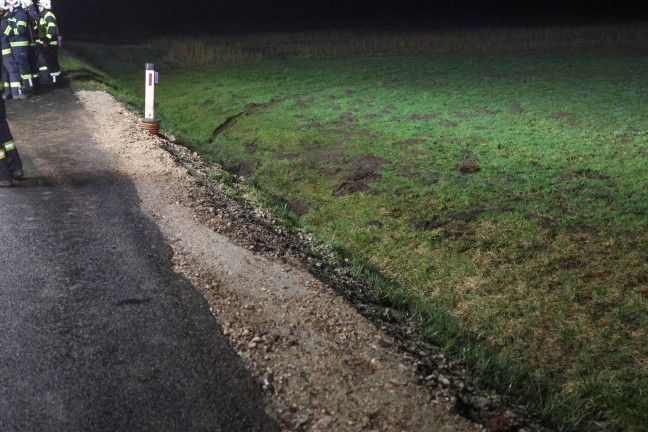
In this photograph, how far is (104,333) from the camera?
512 cm

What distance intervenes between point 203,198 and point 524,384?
4717mm

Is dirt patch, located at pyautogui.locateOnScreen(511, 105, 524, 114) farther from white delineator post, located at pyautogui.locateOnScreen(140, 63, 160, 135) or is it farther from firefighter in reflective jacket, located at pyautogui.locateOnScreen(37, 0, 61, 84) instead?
firefighter in reflective jacket, located at pyautogui.locateOnScreen(37, 0, 61, 84)

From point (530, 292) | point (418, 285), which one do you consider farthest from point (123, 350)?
point (530, 292)

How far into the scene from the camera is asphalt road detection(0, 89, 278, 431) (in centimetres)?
423

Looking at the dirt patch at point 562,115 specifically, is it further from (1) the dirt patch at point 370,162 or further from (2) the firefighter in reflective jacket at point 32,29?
(2) the firefighter in reflective jacket at point 32,29

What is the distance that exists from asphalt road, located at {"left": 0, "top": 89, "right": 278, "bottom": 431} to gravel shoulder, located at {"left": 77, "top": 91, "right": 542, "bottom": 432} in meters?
0.22

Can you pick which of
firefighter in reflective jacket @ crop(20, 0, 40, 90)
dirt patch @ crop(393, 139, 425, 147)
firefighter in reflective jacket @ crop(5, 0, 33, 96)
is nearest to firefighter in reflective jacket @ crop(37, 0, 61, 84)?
firefighter in reflective jacket @ crop(20, 0, 40, 90)

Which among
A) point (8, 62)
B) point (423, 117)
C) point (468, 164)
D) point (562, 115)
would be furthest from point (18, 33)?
point (562, 115)

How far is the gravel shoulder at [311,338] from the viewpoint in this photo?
4320 mm

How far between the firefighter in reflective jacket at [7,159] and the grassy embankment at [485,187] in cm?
342

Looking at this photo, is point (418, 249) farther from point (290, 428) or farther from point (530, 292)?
point (290, 428)

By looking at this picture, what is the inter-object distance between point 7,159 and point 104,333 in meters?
4.74

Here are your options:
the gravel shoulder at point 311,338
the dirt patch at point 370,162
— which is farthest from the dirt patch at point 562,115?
the gravel shoulder at point 311,338

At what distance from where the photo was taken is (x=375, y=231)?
9266 millimetres
